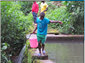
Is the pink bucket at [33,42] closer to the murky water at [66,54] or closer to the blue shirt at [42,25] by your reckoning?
the murky water at [66,54]

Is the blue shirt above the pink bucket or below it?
above

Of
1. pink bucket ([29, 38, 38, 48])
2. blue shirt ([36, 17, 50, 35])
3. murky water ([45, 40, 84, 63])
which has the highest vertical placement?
blue shirt ([36, 17, 50, 35])

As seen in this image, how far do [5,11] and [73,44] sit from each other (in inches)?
115

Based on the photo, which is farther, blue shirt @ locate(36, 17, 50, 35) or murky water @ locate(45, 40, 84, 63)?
murky water @ locate(45, 40, 84, 63)

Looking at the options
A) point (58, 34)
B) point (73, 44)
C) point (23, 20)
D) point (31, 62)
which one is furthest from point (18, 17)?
point (31, 62)

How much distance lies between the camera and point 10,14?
7941mm

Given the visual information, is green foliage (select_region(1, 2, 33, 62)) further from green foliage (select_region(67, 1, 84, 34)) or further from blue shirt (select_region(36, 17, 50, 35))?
blue shirt (select_region(36, 17, 50, 35))

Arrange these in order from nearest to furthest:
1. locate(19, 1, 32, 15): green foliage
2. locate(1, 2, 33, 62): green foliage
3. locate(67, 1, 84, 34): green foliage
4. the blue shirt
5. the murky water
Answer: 1. the blue shirt
2. the murky water
3. locate(1, 2, 33, 62): green foliage
4. locate(67, 1, 84, 34): green foliage
5. locate(19, 1, 32, 15): green foliage

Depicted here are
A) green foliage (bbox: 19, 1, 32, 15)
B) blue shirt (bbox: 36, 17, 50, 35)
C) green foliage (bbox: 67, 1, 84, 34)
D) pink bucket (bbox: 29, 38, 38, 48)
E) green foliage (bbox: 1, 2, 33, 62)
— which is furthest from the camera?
green foliage (bbox: 19, 1, 32, 15)

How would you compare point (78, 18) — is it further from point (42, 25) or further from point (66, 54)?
point (42, 25)

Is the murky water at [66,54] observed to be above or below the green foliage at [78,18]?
below

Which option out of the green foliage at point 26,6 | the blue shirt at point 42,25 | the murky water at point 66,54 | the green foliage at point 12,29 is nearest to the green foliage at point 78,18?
the murky water at point 66,54

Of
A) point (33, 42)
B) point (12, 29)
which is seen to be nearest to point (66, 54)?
point (33, 42)

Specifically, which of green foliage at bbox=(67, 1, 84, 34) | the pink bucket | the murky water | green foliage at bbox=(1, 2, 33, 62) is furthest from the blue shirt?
green foliage at bbox=(67, 1, 84, 34)
